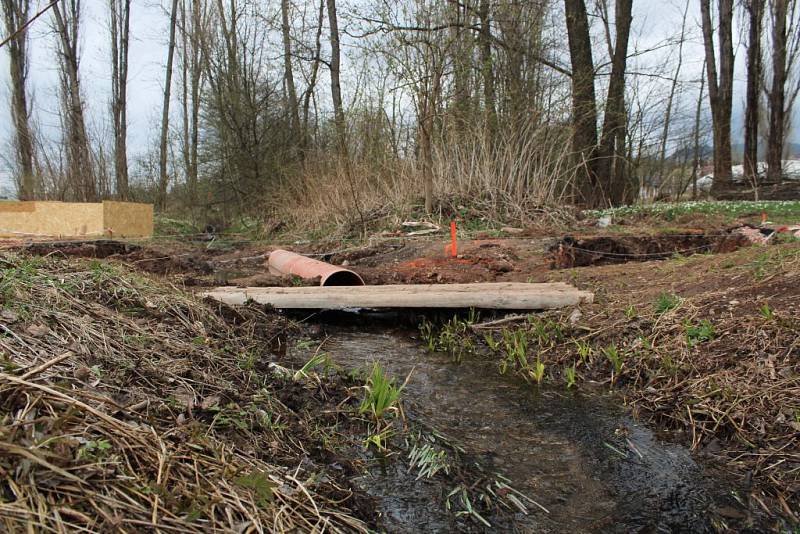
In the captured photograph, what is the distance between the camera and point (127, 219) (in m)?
12.4

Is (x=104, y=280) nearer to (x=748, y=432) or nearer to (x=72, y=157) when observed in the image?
(x=748, y=432)

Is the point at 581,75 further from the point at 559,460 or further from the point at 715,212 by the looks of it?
the point at 559,460

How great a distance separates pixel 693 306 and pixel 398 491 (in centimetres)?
241

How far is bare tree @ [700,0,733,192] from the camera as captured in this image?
16094 mm

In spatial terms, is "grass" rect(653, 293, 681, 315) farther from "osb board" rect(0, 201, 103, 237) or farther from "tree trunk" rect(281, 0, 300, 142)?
"tree trunk" rect(281, 0, 300, 142)

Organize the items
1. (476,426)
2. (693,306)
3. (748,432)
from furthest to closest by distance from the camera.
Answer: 1. (693,306)
2. (476,426)
3. (748,432)

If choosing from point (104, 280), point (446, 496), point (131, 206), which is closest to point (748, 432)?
point (446, 496)

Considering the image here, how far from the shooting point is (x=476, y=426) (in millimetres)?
2693

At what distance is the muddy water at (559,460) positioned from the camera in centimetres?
192

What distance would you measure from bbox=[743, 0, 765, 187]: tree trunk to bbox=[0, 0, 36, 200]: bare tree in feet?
73.1

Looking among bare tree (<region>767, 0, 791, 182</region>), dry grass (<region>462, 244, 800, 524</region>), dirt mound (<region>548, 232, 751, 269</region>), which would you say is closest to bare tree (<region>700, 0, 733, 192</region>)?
bare tree (<region>767, 0, 791, 182</region>)

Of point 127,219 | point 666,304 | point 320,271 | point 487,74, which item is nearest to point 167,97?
point 127,219

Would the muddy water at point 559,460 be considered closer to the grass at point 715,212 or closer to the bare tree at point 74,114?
the grass at point 715,212

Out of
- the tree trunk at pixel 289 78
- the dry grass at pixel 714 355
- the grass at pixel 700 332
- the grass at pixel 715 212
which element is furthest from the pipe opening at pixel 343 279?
the tree trunk at pixel 289 78
